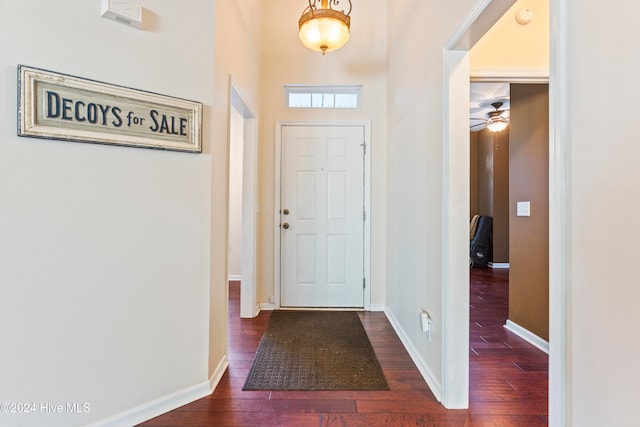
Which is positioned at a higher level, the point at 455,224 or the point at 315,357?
the point at 455,224

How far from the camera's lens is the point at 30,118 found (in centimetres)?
128

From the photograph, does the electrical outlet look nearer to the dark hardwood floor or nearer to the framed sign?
the dark hardwood floor

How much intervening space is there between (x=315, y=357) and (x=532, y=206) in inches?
87.4

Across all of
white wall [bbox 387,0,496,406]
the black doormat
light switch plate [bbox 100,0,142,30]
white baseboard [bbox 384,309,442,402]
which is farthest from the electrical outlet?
light switch plate [bbox 100,0,142,30]

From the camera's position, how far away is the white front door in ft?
10.9

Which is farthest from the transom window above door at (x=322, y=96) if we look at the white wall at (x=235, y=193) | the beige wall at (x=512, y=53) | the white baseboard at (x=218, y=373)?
the white baseboard at (x=218, y=373)

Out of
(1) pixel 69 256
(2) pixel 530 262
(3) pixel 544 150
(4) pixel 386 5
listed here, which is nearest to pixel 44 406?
(1) pixel 69 256

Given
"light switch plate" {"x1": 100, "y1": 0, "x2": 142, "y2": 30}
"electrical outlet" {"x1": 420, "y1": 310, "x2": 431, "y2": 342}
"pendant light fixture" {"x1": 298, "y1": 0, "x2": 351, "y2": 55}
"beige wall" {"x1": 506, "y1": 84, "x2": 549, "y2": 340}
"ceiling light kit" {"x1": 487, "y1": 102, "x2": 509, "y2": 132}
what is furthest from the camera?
"ceiling light kit" {"x1": 487, "y1": 102, "x2": 509, "y2": 132}

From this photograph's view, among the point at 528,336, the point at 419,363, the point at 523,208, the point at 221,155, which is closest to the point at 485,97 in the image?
the point at 523,208

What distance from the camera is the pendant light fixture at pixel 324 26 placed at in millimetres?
2309

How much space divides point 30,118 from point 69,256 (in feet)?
2.02

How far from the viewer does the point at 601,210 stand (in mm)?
815

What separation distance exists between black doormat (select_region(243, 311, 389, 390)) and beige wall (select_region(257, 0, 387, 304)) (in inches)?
24.5

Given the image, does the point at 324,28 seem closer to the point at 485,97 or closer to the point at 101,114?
the point at 101,114
